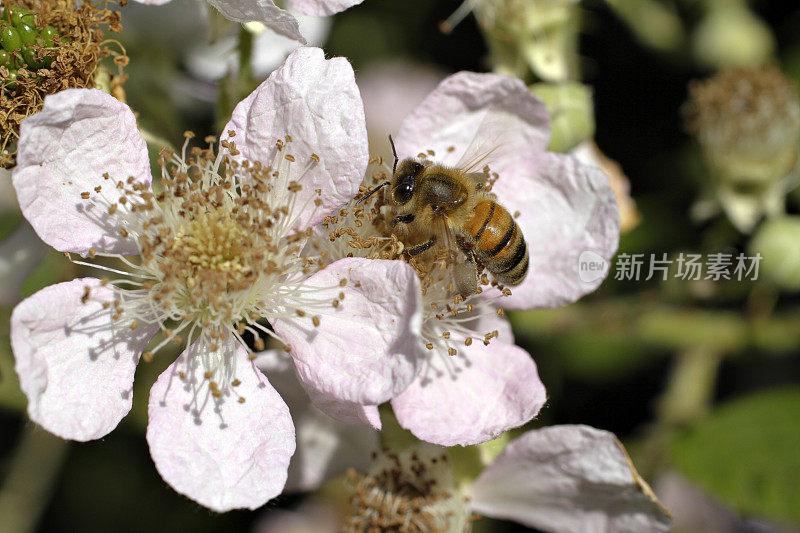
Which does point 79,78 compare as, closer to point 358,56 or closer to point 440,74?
point 358,56

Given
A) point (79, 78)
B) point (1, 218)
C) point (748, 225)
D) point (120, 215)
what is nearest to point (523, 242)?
point (120, 215)

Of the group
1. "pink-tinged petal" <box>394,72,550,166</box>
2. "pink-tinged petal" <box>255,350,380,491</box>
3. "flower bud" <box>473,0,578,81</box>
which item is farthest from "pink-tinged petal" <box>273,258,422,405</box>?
"flower bud" <box>473,0,578,81</box>

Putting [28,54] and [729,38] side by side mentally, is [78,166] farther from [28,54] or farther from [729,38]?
[729,38]

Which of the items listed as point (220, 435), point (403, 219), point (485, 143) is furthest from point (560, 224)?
point (220, 435)

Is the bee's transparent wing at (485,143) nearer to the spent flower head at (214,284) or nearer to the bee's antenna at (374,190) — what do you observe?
the bee's antenna at (374,190)

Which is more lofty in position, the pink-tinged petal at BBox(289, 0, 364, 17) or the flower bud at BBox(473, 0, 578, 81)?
the pink-tinged petal at BBox(289, 0, 364, 17)

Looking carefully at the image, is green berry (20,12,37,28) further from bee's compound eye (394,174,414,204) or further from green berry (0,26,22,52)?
bee's compound eye (394,174,414,204)
